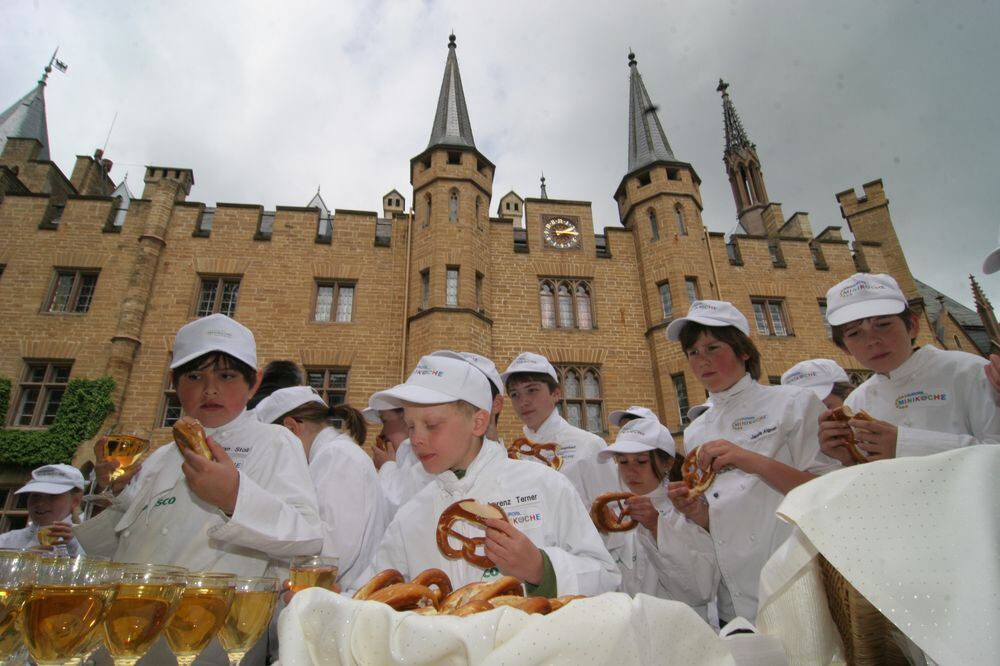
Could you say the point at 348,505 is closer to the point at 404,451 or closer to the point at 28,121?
the point at 404,451

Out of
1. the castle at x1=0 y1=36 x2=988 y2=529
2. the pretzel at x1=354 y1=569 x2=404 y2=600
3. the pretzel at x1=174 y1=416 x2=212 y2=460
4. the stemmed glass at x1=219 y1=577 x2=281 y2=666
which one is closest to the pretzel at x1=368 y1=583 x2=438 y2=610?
the pretzel at x1=354 y1=569 x2=404 y2=600

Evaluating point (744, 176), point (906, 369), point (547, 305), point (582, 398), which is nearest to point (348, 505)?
point (906, 369)

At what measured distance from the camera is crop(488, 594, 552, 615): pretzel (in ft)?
3.35

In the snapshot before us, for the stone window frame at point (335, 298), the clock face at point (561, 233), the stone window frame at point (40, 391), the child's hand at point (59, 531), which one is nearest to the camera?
the child's hand at point (59, 531)

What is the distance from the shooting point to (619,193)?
18.1 meters

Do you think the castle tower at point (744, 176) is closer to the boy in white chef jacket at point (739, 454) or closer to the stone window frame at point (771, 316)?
the stone window frame at point (771, 316)

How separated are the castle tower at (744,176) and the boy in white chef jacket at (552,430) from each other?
2578cm

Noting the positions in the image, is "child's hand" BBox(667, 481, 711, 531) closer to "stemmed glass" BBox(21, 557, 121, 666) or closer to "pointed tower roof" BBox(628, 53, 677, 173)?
"stemmed glass" BBox(21, 557, 121, 666)

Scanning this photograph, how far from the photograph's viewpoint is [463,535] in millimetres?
2133

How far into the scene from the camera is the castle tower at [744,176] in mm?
27734

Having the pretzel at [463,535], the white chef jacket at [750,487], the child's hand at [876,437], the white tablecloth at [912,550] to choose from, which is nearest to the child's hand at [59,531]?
the pretzel at [463,535]

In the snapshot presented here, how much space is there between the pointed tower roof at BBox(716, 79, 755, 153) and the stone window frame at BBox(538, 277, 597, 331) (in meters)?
21.5

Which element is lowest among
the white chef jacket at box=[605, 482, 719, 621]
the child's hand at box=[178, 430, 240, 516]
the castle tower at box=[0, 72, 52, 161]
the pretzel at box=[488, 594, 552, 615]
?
the white chef jacket at box=[605, 482, 719, 621]

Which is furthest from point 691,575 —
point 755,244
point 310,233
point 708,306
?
point 755,244
